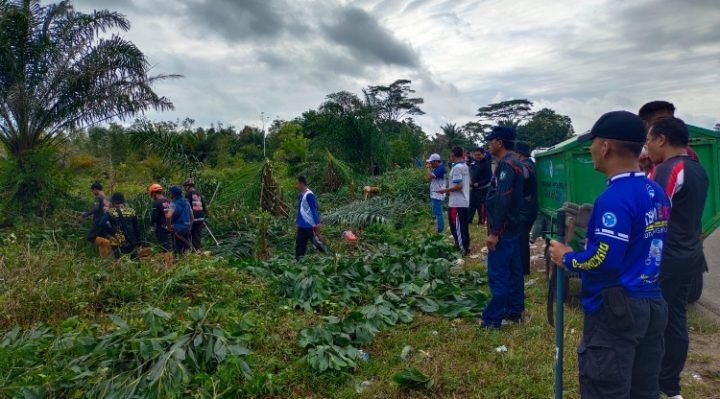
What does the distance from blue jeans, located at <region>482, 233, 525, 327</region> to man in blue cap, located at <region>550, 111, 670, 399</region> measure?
2.18 meters

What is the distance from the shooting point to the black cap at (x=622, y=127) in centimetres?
227

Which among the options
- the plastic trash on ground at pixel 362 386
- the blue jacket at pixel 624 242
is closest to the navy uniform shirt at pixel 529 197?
the plastic trash on ground at pixel 362 386

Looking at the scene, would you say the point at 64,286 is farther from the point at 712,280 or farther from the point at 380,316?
the point at 712,280

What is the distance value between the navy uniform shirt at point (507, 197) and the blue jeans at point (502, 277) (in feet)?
0.48

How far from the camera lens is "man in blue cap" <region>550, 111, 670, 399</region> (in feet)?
7.28

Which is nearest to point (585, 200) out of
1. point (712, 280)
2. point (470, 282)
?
point (470, 282)

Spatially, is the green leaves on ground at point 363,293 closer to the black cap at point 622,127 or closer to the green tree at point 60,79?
the black cap at point 622,127

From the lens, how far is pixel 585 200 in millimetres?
5176

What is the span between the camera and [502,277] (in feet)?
15.0

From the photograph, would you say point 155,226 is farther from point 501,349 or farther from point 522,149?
point 501,349

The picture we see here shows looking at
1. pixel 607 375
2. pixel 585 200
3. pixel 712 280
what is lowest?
pixel 712 280

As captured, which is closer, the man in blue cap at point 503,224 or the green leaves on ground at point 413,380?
the green leaves on ground at point 413,380

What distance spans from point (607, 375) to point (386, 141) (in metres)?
16.8

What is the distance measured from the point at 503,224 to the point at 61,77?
1149cm
